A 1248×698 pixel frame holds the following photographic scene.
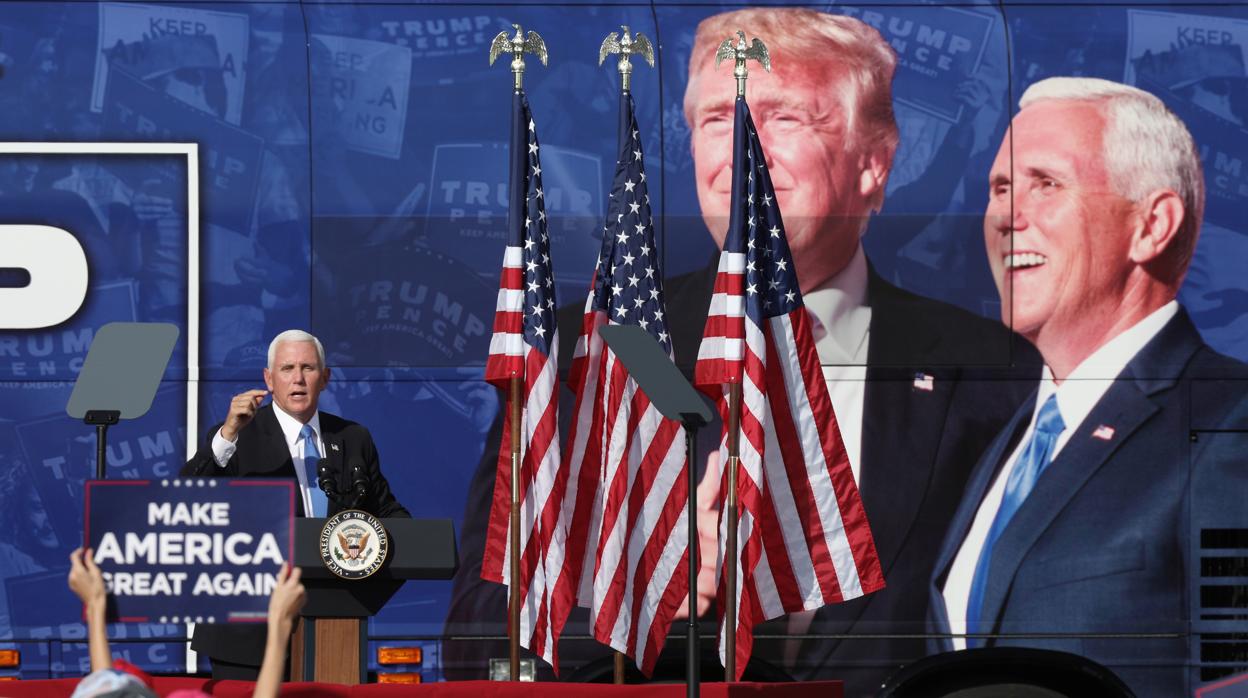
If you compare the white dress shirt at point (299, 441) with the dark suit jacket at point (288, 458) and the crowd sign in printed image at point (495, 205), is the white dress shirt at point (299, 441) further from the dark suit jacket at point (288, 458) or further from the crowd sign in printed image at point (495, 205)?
the crowd sign in printed image at point (495, 205)

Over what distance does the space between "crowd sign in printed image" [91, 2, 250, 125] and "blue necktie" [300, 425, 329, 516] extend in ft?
5.69

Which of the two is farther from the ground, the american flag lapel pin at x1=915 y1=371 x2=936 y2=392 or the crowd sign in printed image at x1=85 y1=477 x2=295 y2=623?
the american flag lapel pin at x1=915 y1=371 x2=936 y2=392

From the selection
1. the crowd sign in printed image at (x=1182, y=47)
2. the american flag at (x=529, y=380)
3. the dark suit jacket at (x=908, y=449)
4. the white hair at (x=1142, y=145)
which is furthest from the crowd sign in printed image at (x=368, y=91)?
the crowd sign in printed image at (x=1182, y=47)

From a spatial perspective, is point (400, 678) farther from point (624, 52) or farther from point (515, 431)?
point (624, 52)

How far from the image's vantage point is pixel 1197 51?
7883 millimetres

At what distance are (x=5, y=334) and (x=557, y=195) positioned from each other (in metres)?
2.66

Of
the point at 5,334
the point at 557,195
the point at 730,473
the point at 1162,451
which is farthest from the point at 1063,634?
the point at 5,334

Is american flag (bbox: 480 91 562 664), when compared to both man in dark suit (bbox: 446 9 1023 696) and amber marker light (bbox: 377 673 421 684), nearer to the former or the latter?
man in dark suit (bbox: 446 9 1023 696)

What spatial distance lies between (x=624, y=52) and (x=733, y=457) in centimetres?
193

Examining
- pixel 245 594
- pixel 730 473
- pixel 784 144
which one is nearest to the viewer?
pixel 245 594

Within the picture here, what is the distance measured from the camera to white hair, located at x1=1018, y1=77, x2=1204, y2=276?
779cm

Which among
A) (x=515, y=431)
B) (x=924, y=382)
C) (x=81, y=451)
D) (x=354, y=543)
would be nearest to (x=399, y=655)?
(x=515, y=431)

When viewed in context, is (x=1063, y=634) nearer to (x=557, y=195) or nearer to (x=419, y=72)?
(x=557, y=195)

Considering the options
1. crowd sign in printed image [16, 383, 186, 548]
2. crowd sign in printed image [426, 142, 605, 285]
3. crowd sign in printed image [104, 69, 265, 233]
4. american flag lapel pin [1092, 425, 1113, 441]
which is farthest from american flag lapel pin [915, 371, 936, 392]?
crowd sign in printed image [16, 383, 186, 548]
